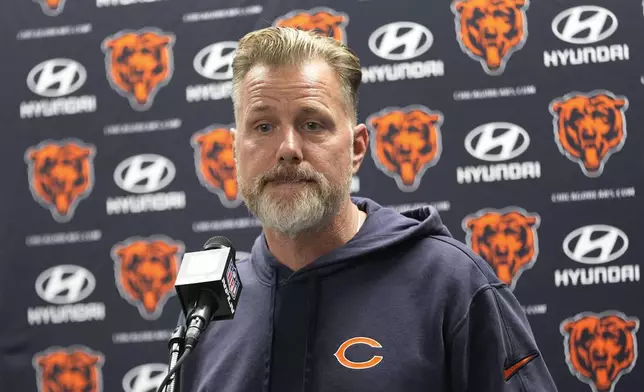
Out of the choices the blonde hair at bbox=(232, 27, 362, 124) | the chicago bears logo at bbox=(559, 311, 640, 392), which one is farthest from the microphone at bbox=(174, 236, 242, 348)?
the chicago bears logo at bbox=(559, 311, 640, 392)

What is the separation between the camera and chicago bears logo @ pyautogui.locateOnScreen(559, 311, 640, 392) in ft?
7.27

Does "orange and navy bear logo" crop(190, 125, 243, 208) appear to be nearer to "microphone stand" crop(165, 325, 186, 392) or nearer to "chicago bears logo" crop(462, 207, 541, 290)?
"chicago bears logo" crop(462, 207, 541, 290)

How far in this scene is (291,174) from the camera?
128 centimetres

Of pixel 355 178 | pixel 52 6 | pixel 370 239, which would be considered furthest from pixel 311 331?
pixel 52 6

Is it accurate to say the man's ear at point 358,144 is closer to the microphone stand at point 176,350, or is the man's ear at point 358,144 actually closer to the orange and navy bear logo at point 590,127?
the microphone stand at point 176,350

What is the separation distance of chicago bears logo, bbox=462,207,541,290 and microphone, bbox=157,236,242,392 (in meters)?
1.37

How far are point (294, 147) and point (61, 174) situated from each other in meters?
1.54

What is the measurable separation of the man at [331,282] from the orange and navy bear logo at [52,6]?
148 centimetres

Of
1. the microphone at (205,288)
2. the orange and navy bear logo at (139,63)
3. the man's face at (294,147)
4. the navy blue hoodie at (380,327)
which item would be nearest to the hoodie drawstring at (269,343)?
the navy blue hoodie at (380,327)

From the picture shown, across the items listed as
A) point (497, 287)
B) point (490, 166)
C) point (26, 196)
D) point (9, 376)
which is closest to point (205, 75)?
point (26, 196)

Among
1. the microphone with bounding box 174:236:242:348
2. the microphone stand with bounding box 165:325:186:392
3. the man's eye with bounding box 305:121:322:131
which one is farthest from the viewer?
the man's eye with bounding box 305:121:322:131

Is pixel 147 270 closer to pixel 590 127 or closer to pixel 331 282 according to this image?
pixel 331 282

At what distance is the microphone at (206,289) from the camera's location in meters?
0.99

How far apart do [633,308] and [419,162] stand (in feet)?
2.54
